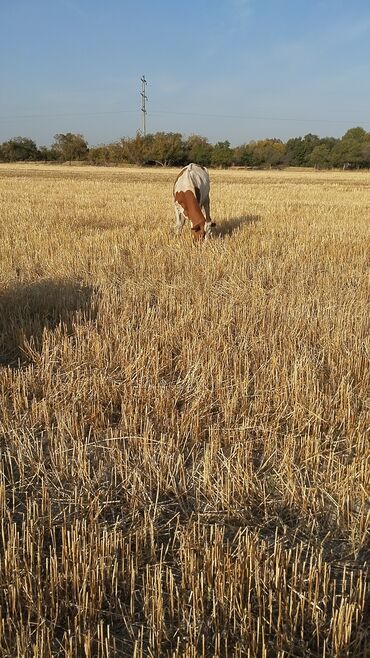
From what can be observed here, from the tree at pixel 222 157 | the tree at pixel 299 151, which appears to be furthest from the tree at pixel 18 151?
the tree at pixel 299 151

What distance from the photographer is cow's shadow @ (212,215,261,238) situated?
35.3ft

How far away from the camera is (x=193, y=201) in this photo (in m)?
9.76

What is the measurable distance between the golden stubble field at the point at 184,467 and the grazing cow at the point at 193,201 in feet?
8.63

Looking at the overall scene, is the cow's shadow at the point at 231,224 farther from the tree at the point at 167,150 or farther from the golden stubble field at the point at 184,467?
the tree at the point at 167,150

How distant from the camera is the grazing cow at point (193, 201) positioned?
30.2ft

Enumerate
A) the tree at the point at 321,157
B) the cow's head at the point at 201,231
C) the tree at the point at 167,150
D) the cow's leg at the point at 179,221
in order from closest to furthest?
the cow's head at the point at 201,231 < the cow's leg at the point at 179,221 < the tree at the point at 167,150 < the tree at the point at 321,157

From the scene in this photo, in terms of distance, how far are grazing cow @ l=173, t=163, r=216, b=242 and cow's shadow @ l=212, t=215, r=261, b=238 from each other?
480 mm

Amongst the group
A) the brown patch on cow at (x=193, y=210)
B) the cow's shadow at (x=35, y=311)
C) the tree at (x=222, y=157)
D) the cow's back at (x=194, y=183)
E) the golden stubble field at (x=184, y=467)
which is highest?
the tree at (x=222, y=157)

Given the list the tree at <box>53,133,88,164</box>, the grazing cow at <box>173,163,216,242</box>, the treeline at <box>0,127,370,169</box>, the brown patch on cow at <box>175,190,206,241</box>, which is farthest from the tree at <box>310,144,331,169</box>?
the brown patch on cow at <box>175,190,206,241</box>

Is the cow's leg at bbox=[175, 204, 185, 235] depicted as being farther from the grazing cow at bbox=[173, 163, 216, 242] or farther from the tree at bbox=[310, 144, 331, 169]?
the tree at bbox=[310, 144, 331, 169]

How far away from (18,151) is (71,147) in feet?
23.6

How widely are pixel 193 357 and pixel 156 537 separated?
82.6 inches

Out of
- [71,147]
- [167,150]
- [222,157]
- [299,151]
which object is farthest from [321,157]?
[71,147]

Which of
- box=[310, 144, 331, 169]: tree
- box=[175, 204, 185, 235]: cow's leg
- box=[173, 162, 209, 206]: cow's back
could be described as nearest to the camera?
box=[173, 162, 209, 206]: cow's back
